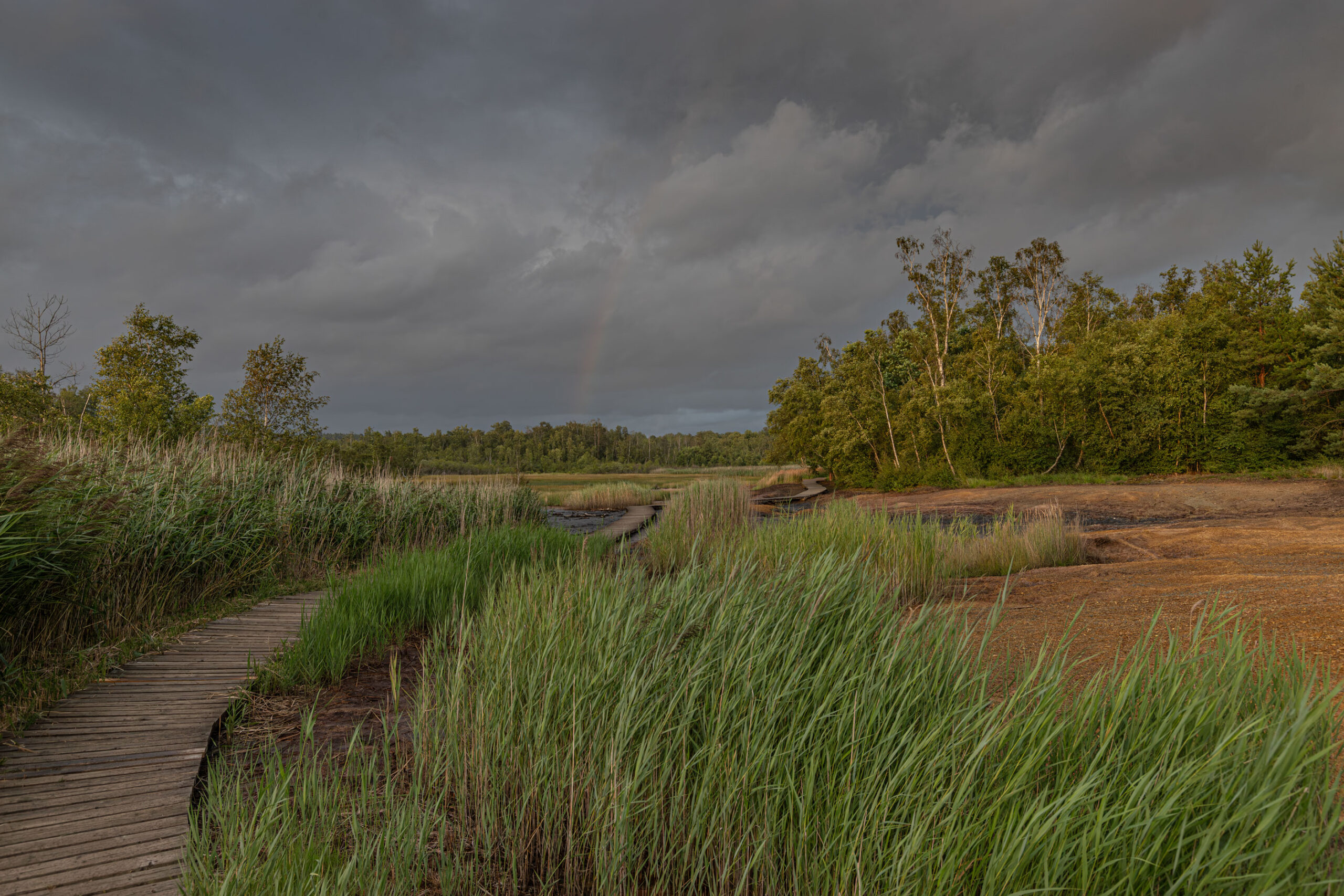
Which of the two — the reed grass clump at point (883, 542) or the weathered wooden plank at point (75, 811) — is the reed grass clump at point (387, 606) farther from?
the reed grass clump at point (883, 542)

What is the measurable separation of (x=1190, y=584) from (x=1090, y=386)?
20.1m

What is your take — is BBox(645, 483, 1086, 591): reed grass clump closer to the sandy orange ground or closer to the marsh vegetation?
the sandy orange ground

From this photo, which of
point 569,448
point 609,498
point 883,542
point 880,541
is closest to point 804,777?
point 883,542

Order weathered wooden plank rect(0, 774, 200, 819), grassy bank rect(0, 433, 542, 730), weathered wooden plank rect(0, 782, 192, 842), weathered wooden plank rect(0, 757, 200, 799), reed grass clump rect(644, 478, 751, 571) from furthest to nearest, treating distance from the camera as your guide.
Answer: reed grass clump rect(644, 478, 751, 571)
grassy bank rect(0, 433, 542, 730)
weathered wooden plank rect(0, 757, 200, 799)
weathered wooden plank rect(0, 774, 200, 819)
weathered wooden plank rect(0, 782, 192, 842)

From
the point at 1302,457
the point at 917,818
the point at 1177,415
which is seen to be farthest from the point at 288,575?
the point at 1302,457

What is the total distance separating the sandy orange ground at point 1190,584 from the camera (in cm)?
345

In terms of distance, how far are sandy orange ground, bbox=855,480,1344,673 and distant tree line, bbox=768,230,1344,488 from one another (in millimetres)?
8346

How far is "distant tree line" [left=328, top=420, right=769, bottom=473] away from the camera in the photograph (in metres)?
42.6

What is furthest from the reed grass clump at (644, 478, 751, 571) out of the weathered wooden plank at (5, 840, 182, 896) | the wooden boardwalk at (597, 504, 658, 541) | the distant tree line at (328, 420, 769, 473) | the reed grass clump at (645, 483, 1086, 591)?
the distant tree line at (328, 420, 769, 473)

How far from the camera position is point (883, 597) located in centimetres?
367

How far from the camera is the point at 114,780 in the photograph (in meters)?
2.57

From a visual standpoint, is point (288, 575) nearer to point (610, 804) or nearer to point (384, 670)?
point (384, 670)

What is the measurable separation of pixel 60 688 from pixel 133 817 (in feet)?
6.19

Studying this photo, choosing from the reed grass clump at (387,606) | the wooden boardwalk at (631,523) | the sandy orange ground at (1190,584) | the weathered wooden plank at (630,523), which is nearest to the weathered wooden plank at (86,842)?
the reed grass clump at (387,606)
